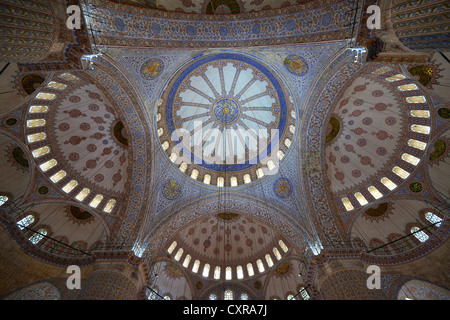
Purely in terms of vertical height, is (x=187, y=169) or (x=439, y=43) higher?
(x=187, y=169)

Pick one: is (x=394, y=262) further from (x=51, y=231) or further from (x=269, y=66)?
(x=51, y=231)

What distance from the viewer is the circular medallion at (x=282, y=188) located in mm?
10993

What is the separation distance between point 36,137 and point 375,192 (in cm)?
1706

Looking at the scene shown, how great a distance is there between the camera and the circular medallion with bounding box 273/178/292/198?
36.1 feet

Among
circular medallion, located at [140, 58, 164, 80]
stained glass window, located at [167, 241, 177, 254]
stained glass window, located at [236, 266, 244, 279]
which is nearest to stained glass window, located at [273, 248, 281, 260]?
stained glass window, located at [236, 266, 244, 279]

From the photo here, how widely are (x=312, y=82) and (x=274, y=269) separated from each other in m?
12.1

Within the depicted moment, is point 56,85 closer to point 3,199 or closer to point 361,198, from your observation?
point 3,199

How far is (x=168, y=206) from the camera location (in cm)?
1096

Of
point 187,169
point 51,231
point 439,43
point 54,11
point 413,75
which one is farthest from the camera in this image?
point 187,169

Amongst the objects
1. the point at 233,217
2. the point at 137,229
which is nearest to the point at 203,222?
the point at 233,217

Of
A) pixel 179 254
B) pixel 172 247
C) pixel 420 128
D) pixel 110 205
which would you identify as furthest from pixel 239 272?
pixel 420 128

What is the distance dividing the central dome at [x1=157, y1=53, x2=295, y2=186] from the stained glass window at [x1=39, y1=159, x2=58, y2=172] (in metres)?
5.34

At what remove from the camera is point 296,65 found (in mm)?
8969

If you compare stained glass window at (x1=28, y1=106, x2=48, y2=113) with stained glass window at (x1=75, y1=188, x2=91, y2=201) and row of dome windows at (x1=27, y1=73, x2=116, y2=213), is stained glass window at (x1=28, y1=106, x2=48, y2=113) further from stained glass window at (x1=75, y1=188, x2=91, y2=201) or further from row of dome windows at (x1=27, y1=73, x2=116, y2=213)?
stained glass window at (x1=75, y1=188, x2=91, y2=201)
